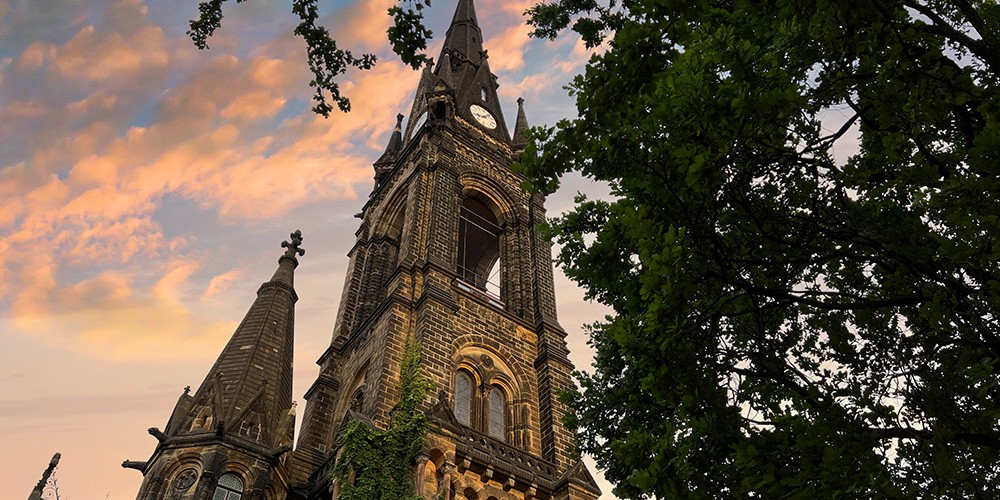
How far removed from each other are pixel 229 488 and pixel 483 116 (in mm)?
20608

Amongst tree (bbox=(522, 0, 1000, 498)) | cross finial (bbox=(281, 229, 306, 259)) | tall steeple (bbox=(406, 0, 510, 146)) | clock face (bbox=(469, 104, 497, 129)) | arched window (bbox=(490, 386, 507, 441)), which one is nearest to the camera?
tree (bbox=(522, 0, 1000, 498))

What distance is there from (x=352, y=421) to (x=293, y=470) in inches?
138

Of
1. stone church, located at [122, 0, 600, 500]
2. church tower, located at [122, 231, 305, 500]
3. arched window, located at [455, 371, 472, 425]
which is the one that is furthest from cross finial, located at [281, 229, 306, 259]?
arched window, located at [455, 371, 472, 425]

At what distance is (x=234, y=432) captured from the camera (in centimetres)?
1733

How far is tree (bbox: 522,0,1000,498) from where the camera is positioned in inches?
223

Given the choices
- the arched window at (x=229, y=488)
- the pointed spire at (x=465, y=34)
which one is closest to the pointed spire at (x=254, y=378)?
the arched window at (x=229, y=488)

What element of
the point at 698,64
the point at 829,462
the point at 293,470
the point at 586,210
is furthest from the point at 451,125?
the point at 829,462

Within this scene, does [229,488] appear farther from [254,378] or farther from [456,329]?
[456,329]

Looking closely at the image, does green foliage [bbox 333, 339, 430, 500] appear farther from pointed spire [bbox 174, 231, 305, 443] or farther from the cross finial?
the cross finial

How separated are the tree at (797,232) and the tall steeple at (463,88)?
2222cm

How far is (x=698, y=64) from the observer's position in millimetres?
6738

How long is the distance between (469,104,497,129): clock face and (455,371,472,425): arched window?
48.4ft

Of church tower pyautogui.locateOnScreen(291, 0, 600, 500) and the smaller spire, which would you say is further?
the smaller spire

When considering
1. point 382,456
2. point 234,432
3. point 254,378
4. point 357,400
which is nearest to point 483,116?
point 357,400
